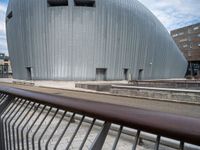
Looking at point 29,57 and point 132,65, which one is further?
point 132,65

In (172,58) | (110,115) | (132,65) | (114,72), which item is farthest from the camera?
(172,58)

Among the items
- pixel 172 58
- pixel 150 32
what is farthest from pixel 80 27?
pixel 172 58

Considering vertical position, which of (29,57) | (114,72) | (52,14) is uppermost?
(52,14)

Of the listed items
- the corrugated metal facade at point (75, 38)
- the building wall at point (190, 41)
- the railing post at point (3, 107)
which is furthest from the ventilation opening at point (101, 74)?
the building wall at point (190, 41)

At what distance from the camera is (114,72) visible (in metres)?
36.2

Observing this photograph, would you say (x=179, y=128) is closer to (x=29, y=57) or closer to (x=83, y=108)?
(x=83, y=108)

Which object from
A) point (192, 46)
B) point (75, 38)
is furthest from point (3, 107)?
point (192, 46)

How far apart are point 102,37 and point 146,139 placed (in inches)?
1247

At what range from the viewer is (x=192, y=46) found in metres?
72.5

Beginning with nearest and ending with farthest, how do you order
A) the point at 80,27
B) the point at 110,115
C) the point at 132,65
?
1. the point at 110,115
2. the point at 80,27
3. the point at 132,65

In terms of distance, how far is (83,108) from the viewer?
1.31m

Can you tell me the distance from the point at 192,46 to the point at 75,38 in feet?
179

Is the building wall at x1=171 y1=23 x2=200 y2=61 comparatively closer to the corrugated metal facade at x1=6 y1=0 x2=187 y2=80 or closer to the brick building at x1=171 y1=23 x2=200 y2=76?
the brick building at x1=171 y1=23 x2=200 y2=76

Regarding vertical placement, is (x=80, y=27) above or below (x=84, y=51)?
above
